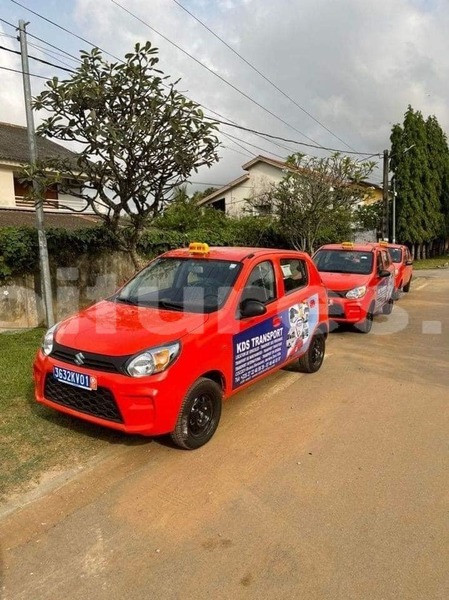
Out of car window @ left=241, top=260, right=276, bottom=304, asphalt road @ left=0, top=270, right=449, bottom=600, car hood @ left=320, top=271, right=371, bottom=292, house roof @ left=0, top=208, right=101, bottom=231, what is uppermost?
house roof @ left=0, top=208, right=101, bottom=231

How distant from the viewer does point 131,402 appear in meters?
3.58

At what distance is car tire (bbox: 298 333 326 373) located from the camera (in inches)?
237

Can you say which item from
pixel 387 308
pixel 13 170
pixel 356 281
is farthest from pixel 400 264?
pixel 13 170

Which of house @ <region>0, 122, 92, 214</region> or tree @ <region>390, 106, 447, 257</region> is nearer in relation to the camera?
house @ <region>0, 122, 92, 214</region>

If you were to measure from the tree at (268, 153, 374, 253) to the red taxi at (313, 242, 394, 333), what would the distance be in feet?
17.8

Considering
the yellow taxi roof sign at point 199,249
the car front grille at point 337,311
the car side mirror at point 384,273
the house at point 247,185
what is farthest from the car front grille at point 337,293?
the house at point 247,185

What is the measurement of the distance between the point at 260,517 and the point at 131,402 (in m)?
1.28

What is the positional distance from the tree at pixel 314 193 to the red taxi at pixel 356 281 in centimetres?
544

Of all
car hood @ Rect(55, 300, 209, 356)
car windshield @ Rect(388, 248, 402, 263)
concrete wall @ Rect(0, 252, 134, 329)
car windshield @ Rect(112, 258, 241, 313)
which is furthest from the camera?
car windshield @ Rect(388, 248, 402, 263)

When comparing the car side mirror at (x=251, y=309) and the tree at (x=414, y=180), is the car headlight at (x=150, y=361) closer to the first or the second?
the car side mirror at (x=251, y=309)

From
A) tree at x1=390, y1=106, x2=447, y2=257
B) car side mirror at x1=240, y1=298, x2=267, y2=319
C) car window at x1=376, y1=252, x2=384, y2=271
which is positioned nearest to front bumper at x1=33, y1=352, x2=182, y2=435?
car side mirror at x1=240, y1=298, x2=267, y2=319

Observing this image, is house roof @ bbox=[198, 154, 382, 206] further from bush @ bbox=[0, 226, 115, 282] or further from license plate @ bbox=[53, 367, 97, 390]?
license plate @ bbox=[53, 367, 97, 390]

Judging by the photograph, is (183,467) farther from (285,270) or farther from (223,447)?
(285,270)

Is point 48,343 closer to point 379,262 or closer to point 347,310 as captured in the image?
point 347,310
